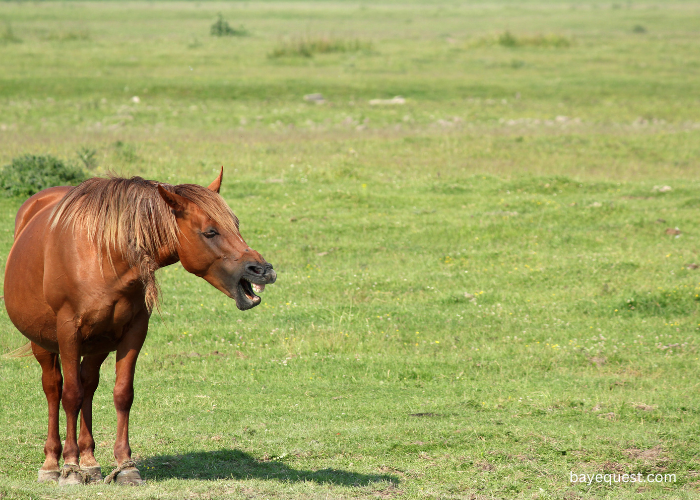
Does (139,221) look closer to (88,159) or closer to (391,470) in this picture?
(391,470)

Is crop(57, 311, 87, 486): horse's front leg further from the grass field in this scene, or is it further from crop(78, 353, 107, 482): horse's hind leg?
the grass field

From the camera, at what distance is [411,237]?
1625 cm

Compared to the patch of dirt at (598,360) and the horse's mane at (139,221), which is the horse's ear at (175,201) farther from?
the patch of dirt at (598,360)

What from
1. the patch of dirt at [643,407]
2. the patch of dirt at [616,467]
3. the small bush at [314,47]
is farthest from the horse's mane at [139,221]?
the small bush at [314,47]

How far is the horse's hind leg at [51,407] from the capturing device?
652 centimetres

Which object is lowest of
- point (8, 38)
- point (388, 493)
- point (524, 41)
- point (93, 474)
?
point (388, 493)

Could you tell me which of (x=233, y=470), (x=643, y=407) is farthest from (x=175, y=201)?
(x=643, y=407)

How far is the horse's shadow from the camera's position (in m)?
7.23

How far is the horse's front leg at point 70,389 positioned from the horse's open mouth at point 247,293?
1272mm

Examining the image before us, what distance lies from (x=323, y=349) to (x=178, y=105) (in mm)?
19976

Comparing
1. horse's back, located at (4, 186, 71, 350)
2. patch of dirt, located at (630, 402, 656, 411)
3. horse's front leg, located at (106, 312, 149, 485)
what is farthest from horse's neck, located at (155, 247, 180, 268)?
patch of dirt, located at (630, 402, 656, 411)

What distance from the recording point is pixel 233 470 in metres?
7.50

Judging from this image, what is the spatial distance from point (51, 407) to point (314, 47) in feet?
130

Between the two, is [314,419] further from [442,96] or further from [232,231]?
[442,96]
